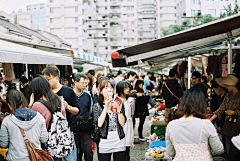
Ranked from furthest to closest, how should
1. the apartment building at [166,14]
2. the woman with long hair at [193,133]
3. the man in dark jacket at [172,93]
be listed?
the apartment building at [166,14]
the man in dark jacket at [172,93]
the woman with long hair at [193,133]

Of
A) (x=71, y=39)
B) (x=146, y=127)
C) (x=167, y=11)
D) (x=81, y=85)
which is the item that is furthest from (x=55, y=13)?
(x=81, y=85)

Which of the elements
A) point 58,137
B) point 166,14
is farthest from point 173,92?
point 166,14

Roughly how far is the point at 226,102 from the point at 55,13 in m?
67.9

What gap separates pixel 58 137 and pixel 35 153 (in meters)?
0.43

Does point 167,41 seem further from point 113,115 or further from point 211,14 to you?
point 211,14

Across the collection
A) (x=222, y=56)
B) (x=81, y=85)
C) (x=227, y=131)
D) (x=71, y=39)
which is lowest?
(x=227, y=131)

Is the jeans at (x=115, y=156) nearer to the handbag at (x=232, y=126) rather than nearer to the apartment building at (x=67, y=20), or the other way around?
the handbag at (x=232, y=126)

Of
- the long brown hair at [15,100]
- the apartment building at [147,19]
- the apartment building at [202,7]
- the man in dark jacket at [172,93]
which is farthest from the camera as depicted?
the apartment building at [147,19]

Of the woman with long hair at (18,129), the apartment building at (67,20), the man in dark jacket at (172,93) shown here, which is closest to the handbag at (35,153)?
the woman with long hair at (18,129)

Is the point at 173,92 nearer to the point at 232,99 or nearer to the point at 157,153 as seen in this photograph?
the point at 232,99

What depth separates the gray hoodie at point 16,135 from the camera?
12.0 feet

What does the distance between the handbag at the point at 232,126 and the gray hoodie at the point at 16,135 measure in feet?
10.2

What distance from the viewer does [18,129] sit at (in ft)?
12.0

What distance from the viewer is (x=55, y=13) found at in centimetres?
6950
